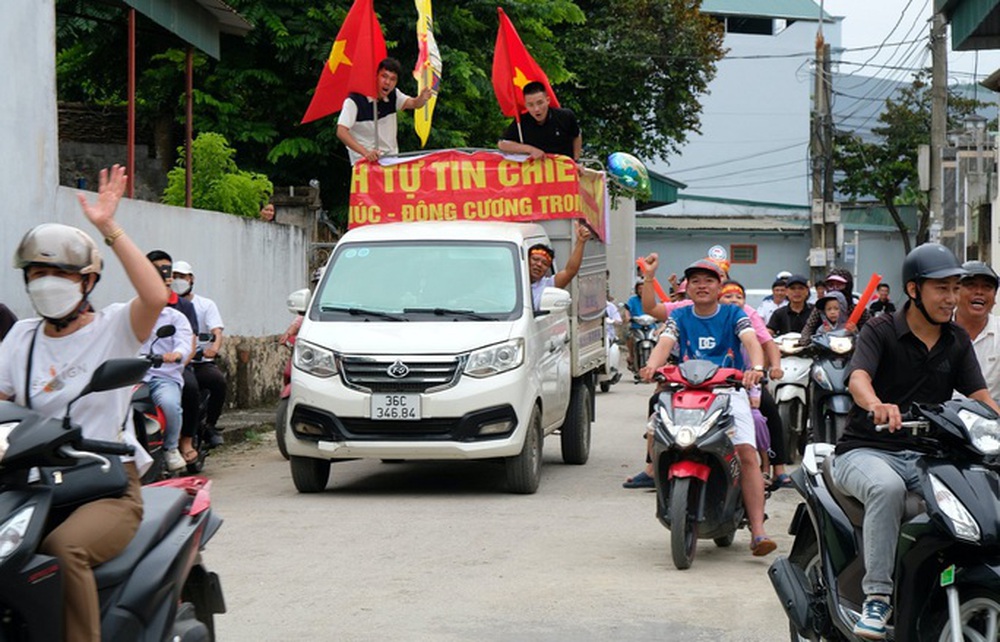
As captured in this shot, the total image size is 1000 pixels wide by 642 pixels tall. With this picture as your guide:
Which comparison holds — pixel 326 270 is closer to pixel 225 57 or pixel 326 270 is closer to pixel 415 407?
pixel 415 407

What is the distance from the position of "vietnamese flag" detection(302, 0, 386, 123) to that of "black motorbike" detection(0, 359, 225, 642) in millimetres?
10905

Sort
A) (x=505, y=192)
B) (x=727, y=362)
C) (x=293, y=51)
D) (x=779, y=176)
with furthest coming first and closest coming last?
(x=779, y=176) < (x=293, y=51) < (x=505, y=192) < (x=727, y=362)

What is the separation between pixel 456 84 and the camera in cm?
2473

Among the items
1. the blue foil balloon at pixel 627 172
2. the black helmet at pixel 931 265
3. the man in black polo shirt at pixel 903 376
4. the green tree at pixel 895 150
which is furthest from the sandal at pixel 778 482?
the green tree at pixel 895 150

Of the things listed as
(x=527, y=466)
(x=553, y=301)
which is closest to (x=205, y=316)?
(x=553, y=301)

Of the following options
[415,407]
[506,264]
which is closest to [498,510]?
[415,407]

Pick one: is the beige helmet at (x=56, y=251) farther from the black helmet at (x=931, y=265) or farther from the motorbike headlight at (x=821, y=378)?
the motorbike headlight at (x=821, y=378)

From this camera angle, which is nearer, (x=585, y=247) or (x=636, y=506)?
(x=636, y=506)

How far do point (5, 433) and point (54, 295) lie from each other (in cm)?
71

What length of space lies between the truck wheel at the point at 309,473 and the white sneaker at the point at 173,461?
815 mm

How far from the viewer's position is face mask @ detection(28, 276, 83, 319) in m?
5.18

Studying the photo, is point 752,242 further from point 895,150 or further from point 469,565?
point 469,565

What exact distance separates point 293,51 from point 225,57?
1170 millimetres

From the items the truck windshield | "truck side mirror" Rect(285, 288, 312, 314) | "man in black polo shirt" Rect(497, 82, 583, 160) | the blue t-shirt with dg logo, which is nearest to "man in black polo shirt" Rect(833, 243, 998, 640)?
the blue t-shirt with dg logo
